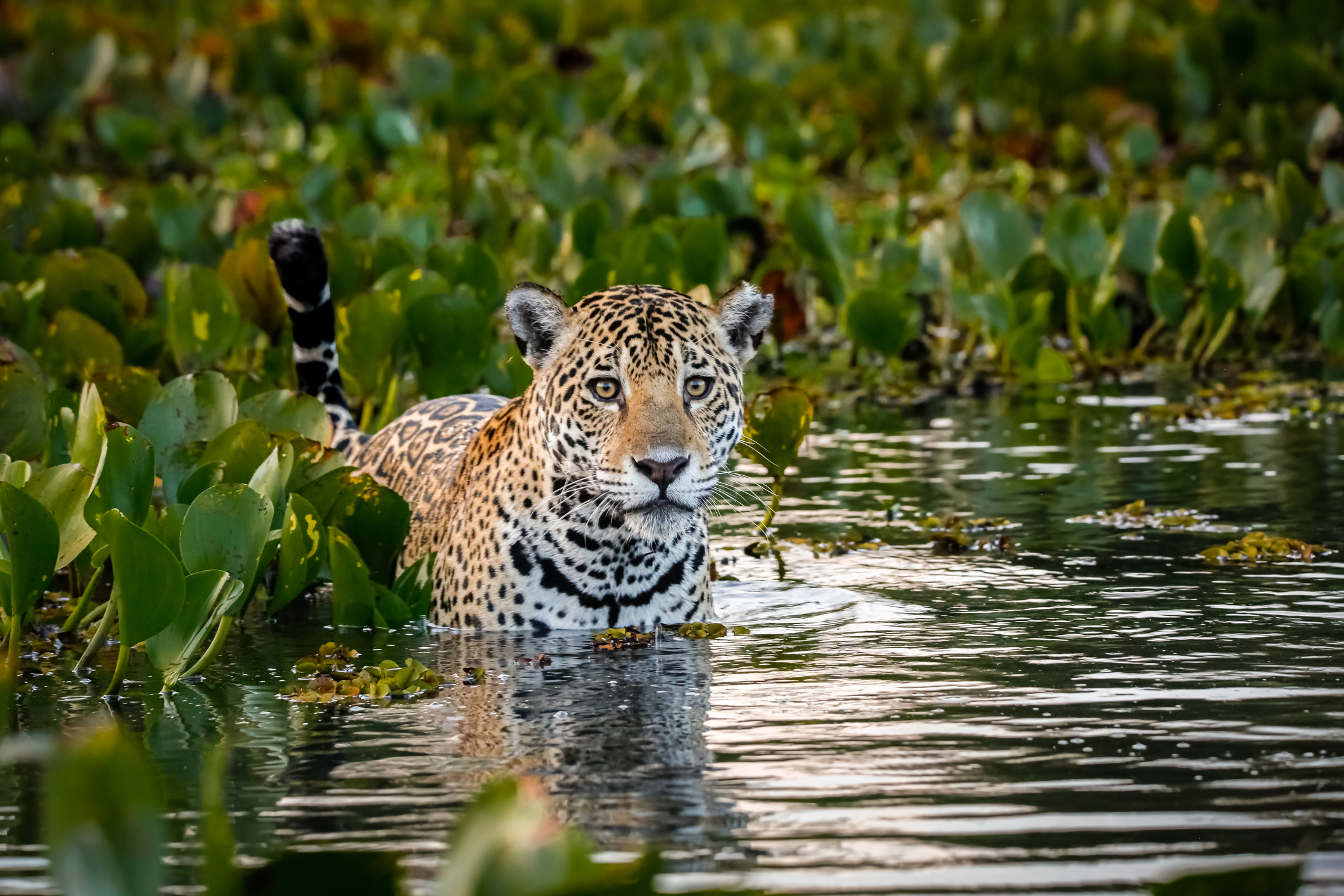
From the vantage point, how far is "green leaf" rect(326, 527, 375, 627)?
24.1ft

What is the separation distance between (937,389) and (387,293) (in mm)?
4261

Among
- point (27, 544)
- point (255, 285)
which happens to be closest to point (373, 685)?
point (27, 544)

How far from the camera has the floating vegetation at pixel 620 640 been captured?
283 inches

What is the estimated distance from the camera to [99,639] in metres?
6.56

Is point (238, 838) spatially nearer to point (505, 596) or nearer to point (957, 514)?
point (505, 596)

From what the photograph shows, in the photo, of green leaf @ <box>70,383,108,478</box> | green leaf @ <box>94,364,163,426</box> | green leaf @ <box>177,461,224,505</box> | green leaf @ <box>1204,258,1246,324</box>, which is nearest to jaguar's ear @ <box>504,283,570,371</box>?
green leaf @ <box>177,461,224,505</box>

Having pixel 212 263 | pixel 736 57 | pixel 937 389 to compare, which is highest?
pixel 736 57

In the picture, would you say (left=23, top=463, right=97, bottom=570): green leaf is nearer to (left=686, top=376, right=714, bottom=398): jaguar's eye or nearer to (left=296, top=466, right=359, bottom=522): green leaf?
(left=296, top=466, right=359, bottom=522): green leaf

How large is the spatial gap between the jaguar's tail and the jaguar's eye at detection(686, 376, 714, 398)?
8.05ft

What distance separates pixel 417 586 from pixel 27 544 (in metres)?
1.89

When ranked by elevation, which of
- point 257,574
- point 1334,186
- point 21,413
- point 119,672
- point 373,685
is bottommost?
point 373,685

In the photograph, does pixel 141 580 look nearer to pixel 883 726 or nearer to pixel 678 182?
pixel 883 726

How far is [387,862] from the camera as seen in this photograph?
3.45 metres

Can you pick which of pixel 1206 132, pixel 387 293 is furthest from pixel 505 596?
pixel 1206 132
